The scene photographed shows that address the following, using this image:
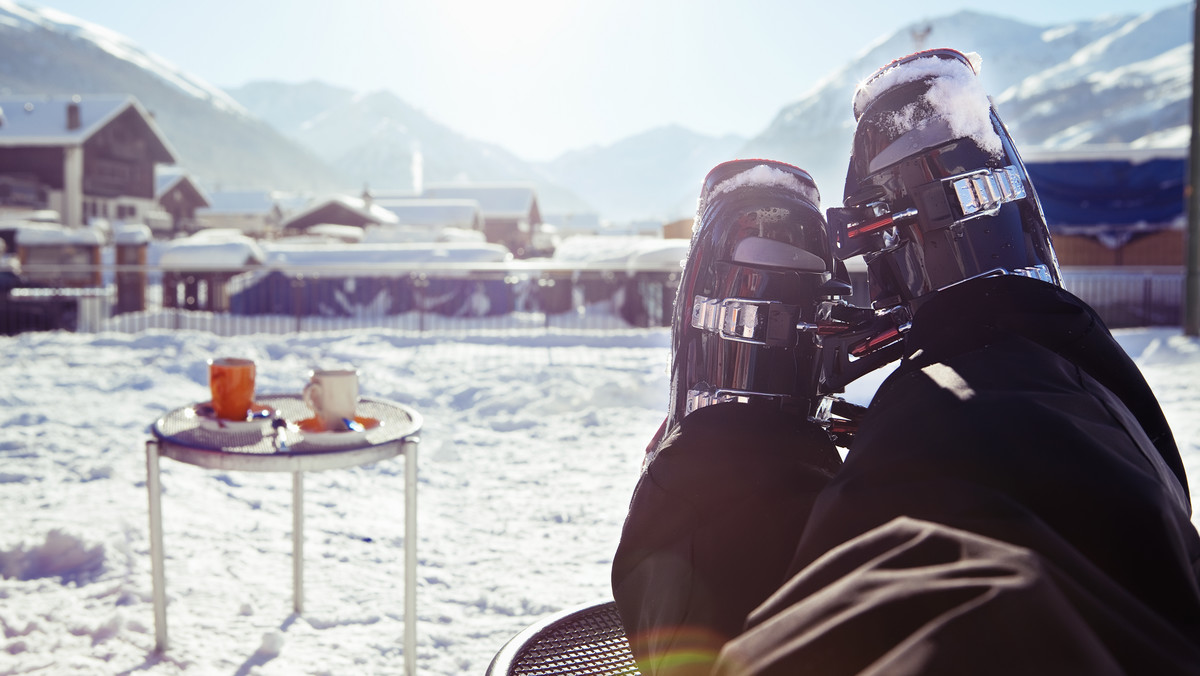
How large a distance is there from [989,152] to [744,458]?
0.85 metres

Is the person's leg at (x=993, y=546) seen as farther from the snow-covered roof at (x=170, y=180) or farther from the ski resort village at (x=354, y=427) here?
the snow-covered roof at (x=170, y=180)

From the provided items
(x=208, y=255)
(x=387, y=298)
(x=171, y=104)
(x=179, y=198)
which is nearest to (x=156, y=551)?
(x=387, y=298)

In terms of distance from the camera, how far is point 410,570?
7.20 feet

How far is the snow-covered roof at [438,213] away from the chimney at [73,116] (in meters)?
15.1

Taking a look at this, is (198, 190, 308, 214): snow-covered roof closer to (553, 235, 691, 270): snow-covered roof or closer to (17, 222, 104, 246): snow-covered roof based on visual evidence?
(17, 222, 104, 246): snow-covered roof

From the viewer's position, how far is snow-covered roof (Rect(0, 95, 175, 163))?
Answer: 29.8m

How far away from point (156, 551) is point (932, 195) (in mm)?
2299

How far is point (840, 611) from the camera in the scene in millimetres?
612

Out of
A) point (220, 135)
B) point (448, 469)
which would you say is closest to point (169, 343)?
point (448, 469)

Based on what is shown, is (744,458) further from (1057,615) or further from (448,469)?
(448,469)

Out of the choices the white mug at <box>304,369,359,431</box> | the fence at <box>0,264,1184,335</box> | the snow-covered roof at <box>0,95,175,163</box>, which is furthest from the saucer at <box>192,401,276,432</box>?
the snow-covered roof at <box>0,95,175,163</box>

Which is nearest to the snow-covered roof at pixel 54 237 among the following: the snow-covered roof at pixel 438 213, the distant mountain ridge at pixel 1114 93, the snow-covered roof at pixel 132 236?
the snow-covered roof at pixel 132 236

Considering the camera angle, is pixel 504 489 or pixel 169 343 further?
pixel 169 343

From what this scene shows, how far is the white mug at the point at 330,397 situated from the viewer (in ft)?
7.00
